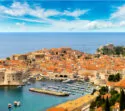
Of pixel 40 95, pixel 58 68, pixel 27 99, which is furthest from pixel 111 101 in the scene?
pixel 58 68

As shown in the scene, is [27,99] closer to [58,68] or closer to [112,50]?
[58,68]

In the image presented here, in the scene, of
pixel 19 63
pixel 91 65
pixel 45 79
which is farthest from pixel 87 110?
pixel 19 63

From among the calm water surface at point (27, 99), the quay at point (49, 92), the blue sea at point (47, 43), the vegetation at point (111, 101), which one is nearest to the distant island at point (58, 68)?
the calm water surface at point (27, 99)

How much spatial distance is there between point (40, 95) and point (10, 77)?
334 cm

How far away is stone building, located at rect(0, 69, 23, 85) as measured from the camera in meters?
16.8

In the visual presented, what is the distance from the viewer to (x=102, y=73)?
56.1 ft

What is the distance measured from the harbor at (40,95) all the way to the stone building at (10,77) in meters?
0.53

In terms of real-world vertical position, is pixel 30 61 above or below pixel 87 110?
above

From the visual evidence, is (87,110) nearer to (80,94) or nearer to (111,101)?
(111,101)

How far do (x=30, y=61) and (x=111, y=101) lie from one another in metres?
13.9

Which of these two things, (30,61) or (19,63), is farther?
(30,61)

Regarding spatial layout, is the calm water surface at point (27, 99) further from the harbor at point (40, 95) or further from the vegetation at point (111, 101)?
the vegetation at point (111, 101)

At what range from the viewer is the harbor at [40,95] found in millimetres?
12086

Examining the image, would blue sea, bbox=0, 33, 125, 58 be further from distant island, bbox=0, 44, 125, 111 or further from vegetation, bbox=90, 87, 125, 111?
vegetation, bbox=90, 87, 125, 111
